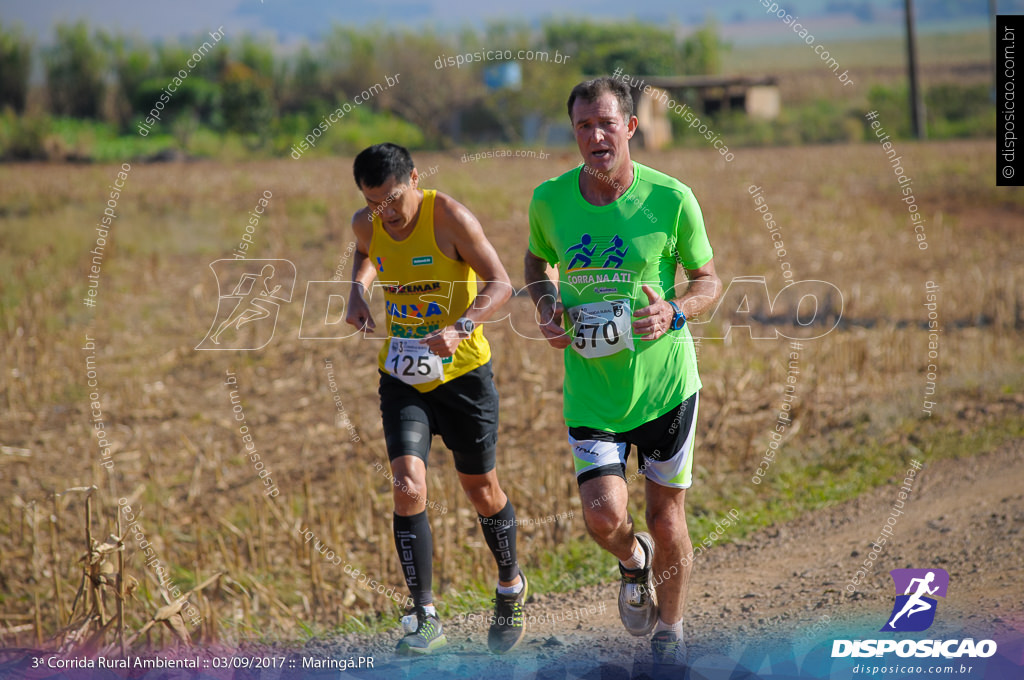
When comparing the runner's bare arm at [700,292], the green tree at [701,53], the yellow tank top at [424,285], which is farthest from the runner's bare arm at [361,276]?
the green tree at [701,53]

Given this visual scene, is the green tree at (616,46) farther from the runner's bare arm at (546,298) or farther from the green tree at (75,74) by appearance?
the runner's bare arm at (546,298)

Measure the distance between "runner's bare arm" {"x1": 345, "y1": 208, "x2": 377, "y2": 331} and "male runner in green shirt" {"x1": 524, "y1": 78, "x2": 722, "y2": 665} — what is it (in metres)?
0.87

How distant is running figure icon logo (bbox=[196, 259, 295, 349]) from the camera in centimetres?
1102

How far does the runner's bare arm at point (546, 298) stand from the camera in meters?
4.09

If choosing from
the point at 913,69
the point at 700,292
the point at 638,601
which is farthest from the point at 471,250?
the point at 913,69

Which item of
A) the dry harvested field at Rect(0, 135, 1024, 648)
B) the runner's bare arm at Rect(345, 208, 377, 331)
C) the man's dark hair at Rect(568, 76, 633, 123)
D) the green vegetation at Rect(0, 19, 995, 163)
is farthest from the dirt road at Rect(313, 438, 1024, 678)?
the green vegetation at Rect(0, 19, 995, 163)

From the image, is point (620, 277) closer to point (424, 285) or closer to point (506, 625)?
point (424, 285)

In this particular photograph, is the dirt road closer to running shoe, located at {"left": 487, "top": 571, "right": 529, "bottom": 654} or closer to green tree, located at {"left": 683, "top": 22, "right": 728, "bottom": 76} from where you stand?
running shoe, located at {"left": 487, "top": 571, "right": 529, "bottom": 654}

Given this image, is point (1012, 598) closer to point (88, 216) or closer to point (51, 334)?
point (51, 334)

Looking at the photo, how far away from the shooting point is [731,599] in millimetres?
5207

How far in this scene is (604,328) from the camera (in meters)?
3.98

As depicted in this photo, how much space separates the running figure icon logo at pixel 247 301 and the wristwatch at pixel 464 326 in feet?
19.6

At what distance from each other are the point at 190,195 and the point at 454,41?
45.0 metres

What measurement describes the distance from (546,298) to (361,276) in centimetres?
104
